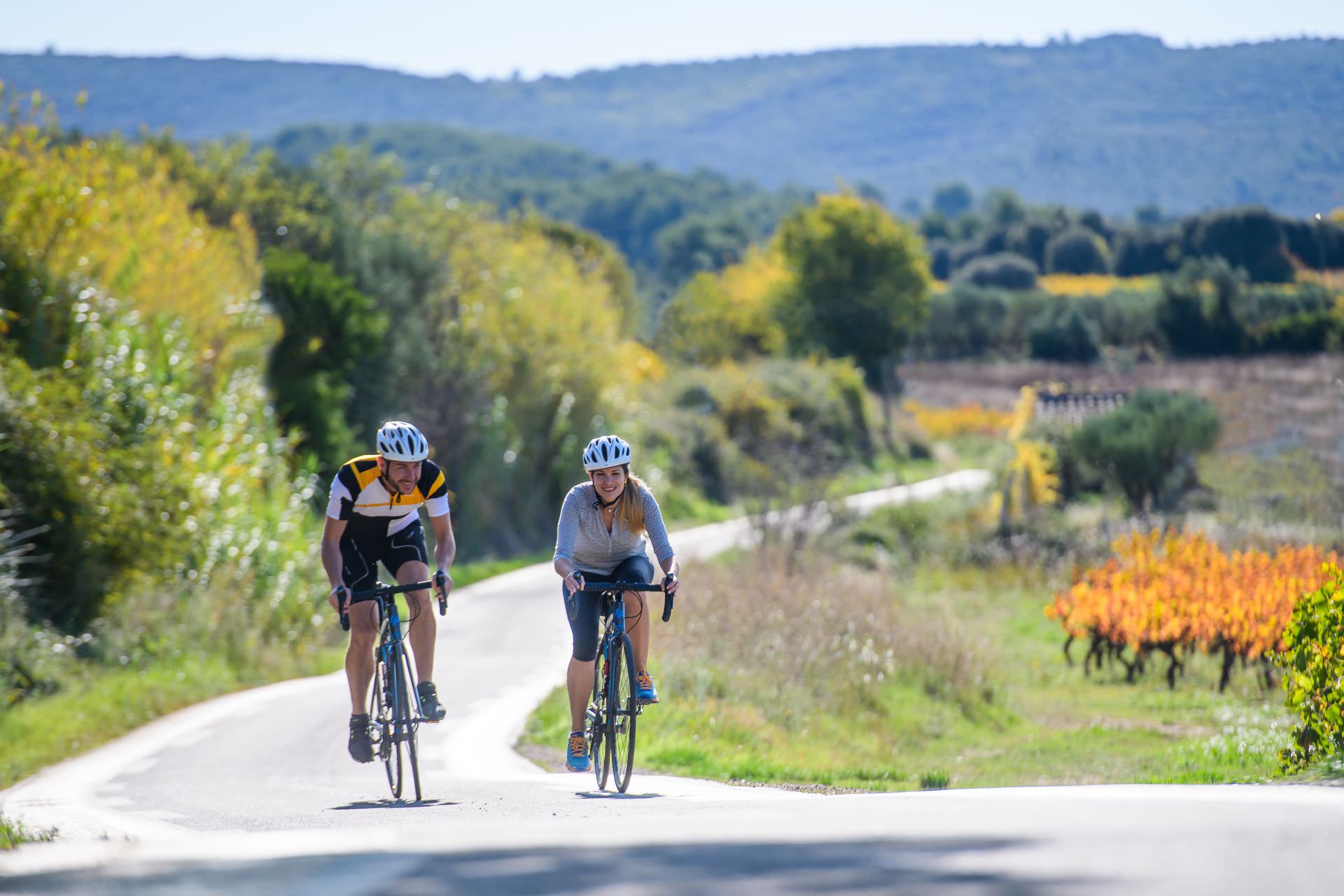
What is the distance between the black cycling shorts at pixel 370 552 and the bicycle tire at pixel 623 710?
1335 millimetres

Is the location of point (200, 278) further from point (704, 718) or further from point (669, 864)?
point (669, 864)

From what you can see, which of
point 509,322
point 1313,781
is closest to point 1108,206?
point 509,322

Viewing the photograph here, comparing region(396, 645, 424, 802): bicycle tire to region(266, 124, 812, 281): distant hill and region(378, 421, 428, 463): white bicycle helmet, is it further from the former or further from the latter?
region(266, 124, 812, 281): distant hill

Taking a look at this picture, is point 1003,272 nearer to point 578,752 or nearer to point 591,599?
point 578,752

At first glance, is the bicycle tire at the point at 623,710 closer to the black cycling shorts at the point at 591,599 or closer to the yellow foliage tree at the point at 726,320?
the black cycling shorts at the point at 591,599

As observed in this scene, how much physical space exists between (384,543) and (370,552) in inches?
3.8

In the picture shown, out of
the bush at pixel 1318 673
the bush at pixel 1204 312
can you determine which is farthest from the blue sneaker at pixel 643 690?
the bush at pixel 1204 312

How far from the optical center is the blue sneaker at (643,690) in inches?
320

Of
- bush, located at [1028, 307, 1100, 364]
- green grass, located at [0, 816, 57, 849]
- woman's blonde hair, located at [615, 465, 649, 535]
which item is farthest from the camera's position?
bush, located at [1028, 307, 1100, 364]

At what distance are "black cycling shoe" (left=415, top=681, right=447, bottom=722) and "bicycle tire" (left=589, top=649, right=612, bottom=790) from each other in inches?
33.7

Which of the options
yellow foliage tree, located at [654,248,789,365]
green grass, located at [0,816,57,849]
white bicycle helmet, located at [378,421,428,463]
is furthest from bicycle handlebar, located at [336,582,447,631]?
yellow foliage tree, located at [654,248,789,365]

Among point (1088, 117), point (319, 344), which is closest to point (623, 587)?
point (319, 344)

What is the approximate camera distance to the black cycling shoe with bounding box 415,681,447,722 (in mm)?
8308

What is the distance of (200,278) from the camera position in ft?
69.1
